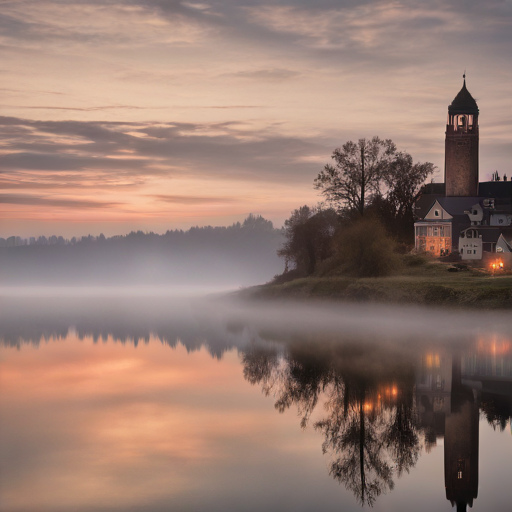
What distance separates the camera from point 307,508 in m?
16.2

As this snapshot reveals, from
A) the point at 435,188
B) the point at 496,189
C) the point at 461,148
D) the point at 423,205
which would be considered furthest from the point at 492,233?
the point at 435,188

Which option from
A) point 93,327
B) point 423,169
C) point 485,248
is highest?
point 423,169

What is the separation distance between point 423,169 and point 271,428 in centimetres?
8363

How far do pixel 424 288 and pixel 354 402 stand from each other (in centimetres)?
4075

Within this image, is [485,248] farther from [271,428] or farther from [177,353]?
[271,428]

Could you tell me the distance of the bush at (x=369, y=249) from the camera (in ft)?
255

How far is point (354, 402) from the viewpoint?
2698 cm

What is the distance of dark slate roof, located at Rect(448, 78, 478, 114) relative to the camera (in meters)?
104

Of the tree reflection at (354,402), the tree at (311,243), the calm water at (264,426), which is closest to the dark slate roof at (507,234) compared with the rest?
the tree at (311,243)

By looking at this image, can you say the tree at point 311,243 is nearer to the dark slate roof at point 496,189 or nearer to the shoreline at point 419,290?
the shoreline at point 419,290

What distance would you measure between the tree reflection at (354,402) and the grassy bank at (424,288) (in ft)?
64.2

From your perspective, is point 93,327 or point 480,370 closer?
point 480,370

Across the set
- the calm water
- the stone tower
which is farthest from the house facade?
the calm water

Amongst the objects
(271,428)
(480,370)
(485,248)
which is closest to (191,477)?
(271,428)
